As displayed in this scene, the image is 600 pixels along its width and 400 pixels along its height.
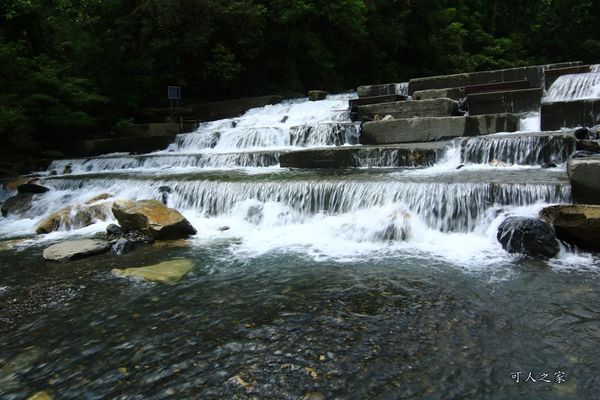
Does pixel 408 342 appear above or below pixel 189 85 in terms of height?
below

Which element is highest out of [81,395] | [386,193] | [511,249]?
[386,193]

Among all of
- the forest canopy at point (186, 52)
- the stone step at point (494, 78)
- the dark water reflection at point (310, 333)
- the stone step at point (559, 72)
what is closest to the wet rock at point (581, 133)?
the dark water reflection at point (310, 333)

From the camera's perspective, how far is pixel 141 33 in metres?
18.4

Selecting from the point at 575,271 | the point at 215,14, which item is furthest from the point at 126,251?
the point at 215,14

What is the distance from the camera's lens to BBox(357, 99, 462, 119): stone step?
35.2 ft

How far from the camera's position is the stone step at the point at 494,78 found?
1258 centimetres

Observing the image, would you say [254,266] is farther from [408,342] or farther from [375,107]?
[375,107]

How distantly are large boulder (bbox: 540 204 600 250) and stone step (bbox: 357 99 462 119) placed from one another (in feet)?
19.8

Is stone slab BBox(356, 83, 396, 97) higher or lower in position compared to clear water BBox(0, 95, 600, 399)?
higher

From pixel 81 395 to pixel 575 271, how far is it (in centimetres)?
464

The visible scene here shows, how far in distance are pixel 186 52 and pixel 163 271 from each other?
15231 millimetres

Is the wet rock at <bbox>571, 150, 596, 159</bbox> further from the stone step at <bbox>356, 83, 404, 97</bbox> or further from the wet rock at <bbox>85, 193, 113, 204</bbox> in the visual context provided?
the wet rock at <bbox>85, 193, 113, 204</bbox>

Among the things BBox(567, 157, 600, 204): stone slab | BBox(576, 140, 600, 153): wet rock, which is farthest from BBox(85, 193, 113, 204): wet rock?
BBox(576, 140, 600, 153): wet rock

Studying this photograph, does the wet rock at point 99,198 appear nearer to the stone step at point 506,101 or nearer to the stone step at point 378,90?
the stone step at point 506,101
